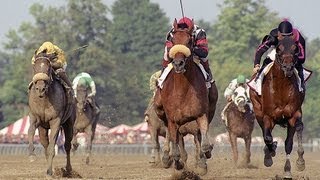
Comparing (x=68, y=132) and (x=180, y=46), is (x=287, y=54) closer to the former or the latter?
(x=180, y=46)

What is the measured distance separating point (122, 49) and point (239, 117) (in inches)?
4071

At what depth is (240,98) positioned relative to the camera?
88.5ft

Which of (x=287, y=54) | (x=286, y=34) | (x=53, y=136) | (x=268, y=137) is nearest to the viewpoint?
(x=287, y=54)

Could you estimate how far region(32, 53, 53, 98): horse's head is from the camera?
1880cm

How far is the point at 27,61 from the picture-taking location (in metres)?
86.6

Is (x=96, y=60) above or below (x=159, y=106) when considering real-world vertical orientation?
above

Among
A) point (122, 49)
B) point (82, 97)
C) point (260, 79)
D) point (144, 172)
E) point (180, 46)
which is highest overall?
point (122, 49)

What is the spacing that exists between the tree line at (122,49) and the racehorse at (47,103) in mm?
36876

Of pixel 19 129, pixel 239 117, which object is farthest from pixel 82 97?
pixel 19 129

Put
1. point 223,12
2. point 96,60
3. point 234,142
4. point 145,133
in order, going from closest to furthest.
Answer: point 234,142
point 145,133
point 96,60
point 223,12

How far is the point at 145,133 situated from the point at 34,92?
155 ft

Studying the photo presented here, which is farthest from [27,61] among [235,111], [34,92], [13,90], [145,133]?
[34,92]

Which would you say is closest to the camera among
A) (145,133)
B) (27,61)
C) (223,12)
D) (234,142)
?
(234,142)

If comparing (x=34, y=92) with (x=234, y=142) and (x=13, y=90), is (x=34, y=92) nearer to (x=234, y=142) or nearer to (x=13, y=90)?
(x=234, y=142)
